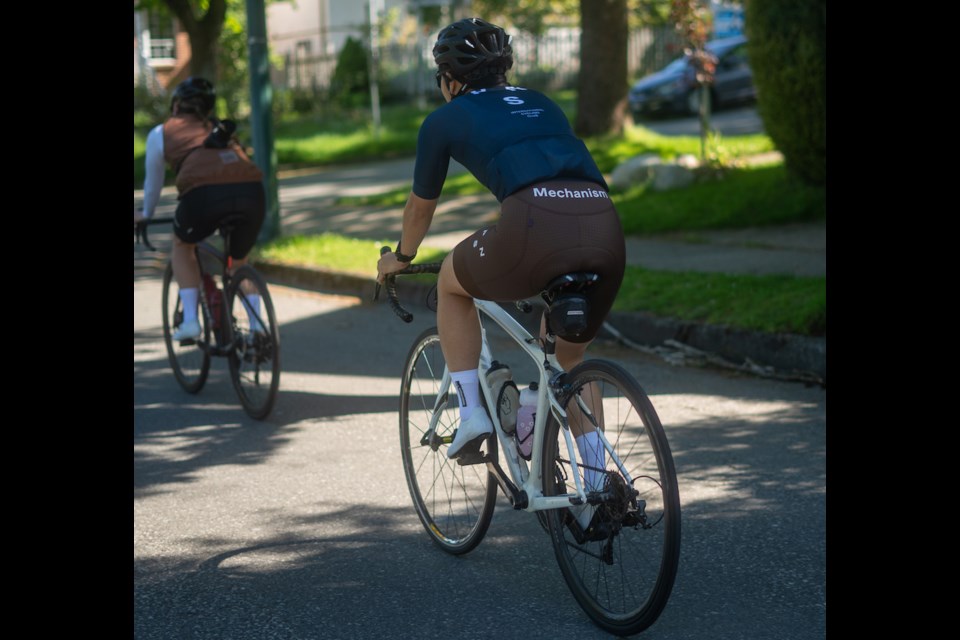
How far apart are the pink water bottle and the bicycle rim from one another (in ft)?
1.59

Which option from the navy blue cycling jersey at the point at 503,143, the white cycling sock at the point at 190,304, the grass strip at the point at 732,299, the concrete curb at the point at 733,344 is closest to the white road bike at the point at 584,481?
the navy blue cycling jersey at the point at 503,143

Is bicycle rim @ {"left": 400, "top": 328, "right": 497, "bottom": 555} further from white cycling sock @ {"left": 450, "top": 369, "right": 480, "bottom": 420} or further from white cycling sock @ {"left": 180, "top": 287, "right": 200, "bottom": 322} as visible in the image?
white cycling sock @ {"left": 180, "top": 287, "right": 200, "bottom": 322}

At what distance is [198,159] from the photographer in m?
6.98

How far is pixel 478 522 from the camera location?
4.62 metres

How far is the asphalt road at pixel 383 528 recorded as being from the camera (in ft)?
13.4

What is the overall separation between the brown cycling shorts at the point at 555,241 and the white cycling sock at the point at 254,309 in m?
3.03

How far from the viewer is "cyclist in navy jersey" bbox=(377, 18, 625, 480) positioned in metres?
3.84

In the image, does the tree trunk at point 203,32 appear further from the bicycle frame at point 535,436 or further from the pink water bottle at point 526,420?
the pink water bottle at point 526,420

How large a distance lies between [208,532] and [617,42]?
49.3 ft

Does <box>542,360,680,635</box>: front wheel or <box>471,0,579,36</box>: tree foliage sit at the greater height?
<box>471,0,579,36</box>: tree foliage

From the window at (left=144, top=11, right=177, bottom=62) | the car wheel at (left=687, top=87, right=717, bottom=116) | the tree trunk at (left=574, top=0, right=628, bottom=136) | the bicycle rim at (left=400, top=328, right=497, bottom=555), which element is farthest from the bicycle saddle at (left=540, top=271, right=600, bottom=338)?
the window at (left=144, top=11, right=177, bottom=62)
